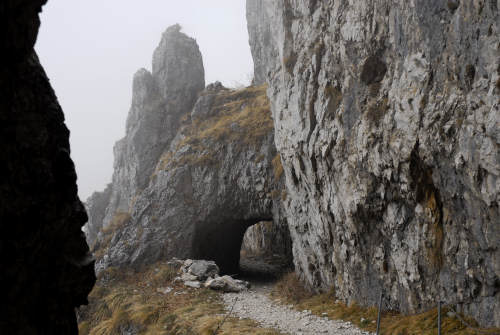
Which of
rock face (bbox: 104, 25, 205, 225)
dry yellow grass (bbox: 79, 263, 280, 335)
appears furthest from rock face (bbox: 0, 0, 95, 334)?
rock face (bbox: 104, 25, 205, 225)

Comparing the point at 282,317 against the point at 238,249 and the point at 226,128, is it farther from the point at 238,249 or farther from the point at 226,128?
the point at 226,128

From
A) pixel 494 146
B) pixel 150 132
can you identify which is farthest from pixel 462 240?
pixel 150 132

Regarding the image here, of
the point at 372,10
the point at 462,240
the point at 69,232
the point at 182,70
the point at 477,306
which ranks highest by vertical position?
the point at 182,70

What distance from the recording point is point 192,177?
77.0 ft

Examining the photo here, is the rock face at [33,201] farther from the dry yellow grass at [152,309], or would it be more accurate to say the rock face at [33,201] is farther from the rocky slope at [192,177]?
the rocky slope at [192,177]

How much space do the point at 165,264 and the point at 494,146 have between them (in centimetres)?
1750

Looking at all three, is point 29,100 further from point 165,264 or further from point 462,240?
point 165,264

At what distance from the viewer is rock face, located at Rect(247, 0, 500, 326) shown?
7441 millimetres

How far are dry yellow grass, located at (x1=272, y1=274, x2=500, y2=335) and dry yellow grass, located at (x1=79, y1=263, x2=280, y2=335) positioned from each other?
2680 millimetres

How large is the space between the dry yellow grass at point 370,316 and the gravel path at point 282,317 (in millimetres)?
445

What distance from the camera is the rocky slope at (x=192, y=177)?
21.9 meters

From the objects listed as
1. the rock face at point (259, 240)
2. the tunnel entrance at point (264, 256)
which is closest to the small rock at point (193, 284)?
the tunnel entrance at point (264, 256)

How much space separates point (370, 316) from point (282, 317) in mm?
3251

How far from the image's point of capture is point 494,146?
687 cm
